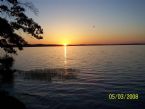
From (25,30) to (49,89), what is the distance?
24.9 feet

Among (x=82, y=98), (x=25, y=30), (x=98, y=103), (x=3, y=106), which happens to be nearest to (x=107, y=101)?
(x=98, y=103)

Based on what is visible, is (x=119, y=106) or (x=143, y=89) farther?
(x=143, y=89)

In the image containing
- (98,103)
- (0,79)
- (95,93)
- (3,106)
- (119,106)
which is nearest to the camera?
(3,106)

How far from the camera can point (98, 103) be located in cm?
2120

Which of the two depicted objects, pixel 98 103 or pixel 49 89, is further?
pixel 49 89

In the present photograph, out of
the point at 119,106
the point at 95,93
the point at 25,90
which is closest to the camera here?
the point at 119,106

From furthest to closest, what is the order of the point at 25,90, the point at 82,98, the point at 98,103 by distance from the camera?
the point at 25,90 → the point at 82,98 → the point at 98,103

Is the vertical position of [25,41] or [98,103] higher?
[25,41]

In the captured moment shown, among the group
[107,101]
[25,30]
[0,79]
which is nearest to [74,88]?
[107,101]

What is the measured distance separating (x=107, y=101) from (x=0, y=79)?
62.9ft

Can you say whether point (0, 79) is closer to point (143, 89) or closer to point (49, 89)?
point (49, 89)

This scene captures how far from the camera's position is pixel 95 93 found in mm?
25188

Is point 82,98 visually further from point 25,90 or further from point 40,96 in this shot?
point 25,90

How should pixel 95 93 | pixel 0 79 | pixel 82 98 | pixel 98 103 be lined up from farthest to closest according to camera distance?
pixel 0 79 → pixel 95 93 → pixel 82 98 → pixel 98 103
